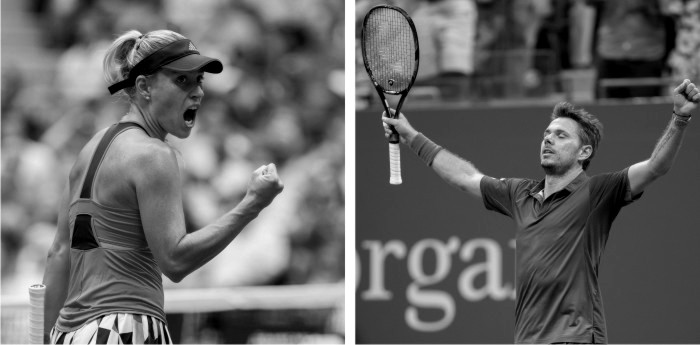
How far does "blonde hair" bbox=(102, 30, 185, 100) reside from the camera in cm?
266

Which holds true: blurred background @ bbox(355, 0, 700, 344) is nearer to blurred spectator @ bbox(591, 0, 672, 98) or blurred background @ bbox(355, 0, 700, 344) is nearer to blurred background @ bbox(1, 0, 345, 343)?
blurred spectator @ bbox(591, 0, 672, 98)

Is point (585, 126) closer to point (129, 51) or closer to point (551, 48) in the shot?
point (129, 51)

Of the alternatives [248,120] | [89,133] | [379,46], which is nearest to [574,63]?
[379,46]

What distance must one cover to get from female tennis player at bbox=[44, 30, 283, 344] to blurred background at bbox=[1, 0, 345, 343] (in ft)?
13.8

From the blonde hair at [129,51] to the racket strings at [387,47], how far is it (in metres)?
1.35

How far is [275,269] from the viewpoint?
7652 mm

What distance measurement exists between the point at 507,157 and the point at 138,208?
3.60 m

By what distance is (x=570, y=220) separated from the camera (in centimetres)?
341

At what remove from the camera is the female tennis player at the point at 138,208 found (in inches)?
98.2

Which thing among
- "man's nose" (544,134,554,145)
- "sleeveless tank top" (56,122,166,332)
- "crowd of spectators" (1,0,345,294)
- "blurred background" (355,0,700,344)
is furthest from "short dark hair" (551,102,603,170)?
"crowd of spectators" (1,0,345,294)

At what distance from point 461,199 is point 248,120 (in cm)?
267

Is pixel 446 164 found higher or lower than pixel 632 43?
lower

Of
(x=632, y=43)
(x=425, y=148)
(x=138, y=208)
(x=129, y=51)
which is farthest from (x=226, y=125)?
(x=138, y=208)

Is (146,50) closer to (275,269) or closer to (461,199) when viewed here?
(461,199)
